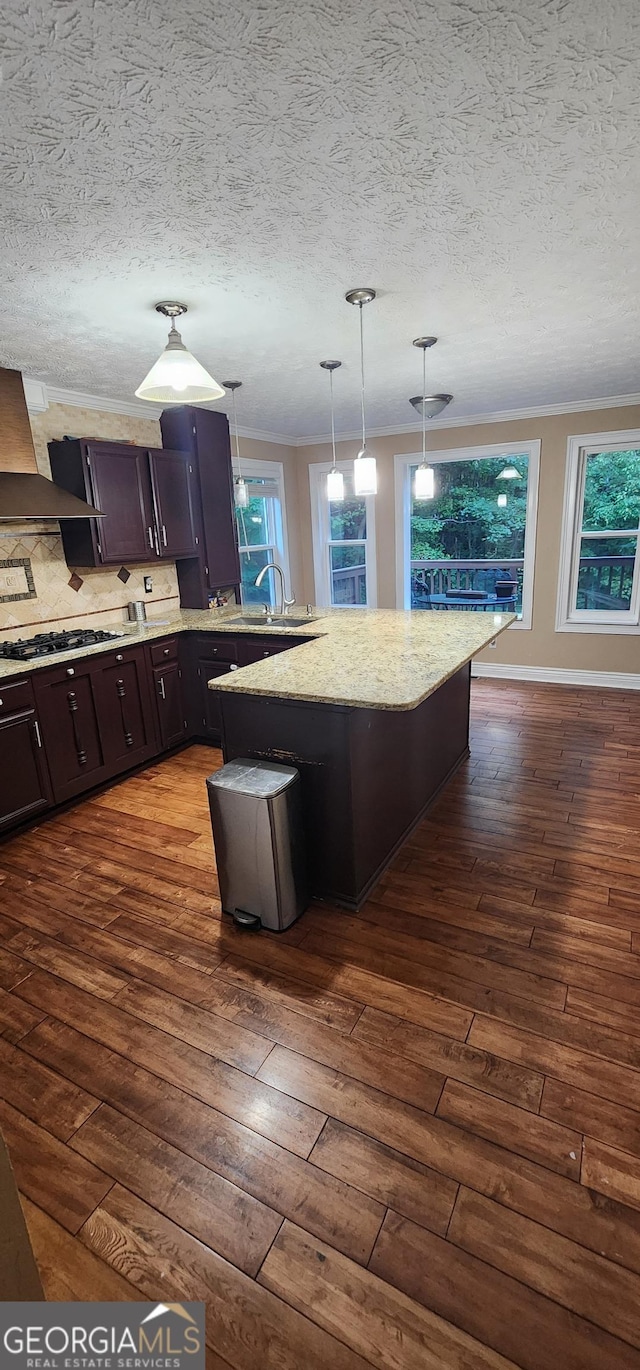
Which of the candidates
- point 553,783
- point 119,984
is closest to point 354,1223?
point 119,984

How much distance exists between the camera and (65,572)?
386 centimetres

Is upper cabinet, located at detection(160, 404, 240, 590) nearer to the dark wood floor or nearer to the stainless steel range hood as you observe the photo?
the stainless steel range hood

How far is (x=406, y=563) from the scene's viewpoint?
19.9 feet

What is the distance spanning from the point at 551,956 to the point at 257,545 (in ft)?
15.7

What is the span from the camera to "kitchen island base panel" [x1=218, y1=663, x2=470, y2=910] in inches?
88.7

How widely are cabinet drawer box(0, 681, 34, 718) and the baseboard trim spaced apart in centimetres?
406

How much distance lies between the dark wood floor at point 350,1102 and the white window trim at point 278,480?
159 inches

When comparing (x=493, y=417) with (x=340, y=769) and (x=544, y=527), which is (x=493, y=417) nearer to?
(x=544, y=527)

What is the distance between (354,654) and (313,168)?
1.72 metres

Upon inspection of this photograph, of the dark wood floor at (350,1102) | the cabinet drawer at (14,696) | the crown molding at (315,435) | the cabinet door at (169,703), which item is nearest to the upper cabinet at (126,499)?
the crown molding at (315,435)

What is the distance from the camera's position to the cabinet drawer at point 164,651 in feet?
12.8

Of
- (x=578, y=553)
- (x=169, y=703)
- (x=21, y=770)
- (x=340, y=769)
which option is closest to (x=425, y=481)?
Result: (x=340, y=769)

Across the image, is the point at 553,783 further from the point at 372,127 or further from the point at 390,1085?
the point at 372,127

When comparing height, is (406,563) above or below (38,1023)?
above
